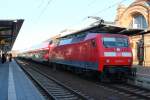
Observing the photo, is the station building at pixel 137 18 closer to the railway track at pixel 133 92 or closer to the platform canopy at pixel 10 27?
the platform canopy at pixel 10 27

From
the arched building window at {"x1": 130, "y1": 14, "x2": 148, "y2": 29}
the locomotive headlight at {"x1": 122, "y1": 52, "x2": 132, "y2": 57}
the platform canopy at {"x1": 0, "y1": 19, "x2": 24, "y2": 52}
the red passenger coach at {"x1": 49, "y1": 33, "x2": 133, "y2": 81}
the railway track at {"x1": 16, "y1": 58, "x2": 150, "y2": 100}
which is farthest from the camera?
the arched building window at {"x1": 130, "y1": 14, "x2": 148, "y2": 29}

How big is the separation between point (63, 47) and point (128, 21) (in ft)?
101

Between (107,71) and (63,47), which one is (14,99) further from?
(63,47)

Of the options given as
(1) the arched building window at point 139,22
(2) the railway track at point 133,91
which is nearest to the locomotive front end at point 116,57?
(2) the railway track at point 133,91

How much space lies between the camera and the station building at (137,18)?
52.6m

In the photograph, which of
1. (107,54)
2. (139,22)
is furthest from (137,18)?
(107,54)

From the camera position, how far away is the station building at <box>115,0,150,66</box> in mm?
52625

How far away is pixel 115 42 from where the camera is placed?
2144 cm

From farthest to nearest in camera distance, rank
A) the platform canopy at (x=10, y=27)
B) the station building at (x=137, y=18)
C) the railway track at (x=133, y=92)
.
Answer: the station building at (x=137, y=18)
the platform canopy at (x=10, y=27)
the railway track at (x=133, y=92)

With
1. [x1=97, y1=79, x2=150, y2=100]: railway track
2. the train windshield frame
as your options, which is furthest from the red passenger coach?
[x1=97, y1=79, x2=150, y2=100]: railway track

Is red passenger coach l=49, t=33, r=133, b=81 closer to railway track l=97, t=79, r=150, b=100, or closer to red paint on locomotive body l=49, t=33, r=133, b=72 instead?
red paint on locomotive body l=49, t=33, r=133, b=72

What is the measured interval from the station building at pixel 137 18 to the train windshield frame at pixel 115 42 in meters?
29.1

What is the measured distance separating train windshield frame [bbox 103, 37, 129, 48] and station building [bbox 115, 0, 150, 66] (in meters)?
29.1

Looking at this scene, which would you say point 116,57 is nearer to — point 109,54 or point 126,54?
point 109,54
